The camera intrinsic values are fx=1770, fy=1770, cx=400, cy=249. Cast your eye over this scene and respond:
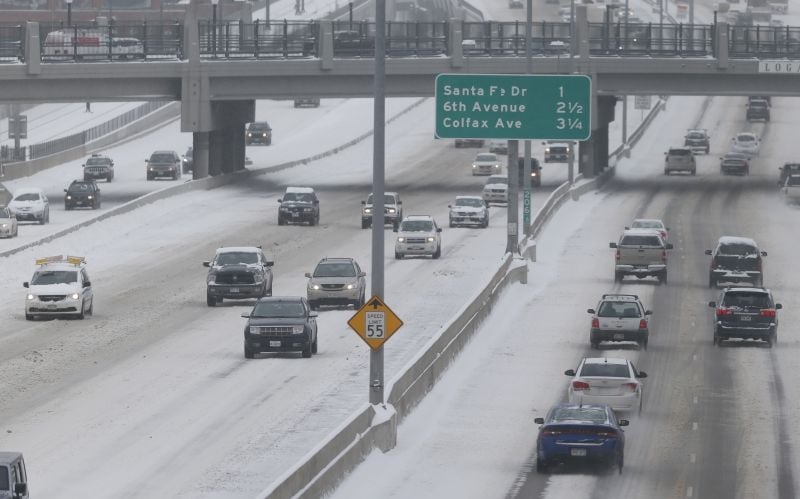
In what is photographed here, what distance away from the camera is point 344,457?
1068 inches

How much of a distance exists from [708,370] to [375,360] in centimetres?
1382

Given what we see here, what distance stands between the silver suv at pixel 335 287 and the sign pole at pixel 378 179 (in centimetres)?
1891

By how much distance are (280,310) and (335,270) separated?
9054 millimetres

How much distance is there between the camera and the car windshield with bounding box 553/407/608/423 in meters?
28.9

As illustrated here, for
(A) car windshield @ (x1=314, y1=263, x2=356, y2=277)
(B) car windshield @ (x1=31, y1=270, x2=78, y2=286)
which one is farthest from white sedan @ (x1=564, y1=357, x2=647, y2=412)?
(B) car windshield @ (x1=31, y1=270, x2=78, y2=286)

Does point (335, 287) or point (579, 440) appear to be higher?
point (335, 287)

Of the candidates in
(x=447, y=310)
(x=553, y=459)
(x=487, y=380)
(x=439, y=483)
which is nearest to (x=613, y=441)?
(x=553, y=459)

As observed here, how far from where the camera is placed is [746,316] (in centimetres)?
4488

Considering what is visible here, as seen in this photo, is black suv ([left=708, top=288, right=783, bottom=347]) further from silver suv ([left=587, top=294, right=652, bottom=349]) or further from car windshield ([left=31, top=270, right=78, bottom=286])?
car windshield ([left=31, top=270, right=78, bottom=286])

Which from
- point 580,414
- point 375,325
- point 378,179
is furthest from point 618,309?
point 378,179

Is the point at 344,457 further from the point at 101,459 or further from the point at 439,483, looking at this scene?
the point at 101,459

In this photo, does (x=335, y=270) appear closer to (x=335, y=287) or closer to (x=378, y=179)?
(x=335, y=287)

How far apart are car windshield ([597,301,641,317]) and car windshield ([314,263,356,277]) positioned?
835 cm

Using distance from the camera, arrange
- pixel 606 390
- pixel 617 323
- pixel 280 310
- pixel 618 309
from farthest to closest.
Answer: pixel 618 309, pixel 617 323, pixel 280 310, pixel 606 390
